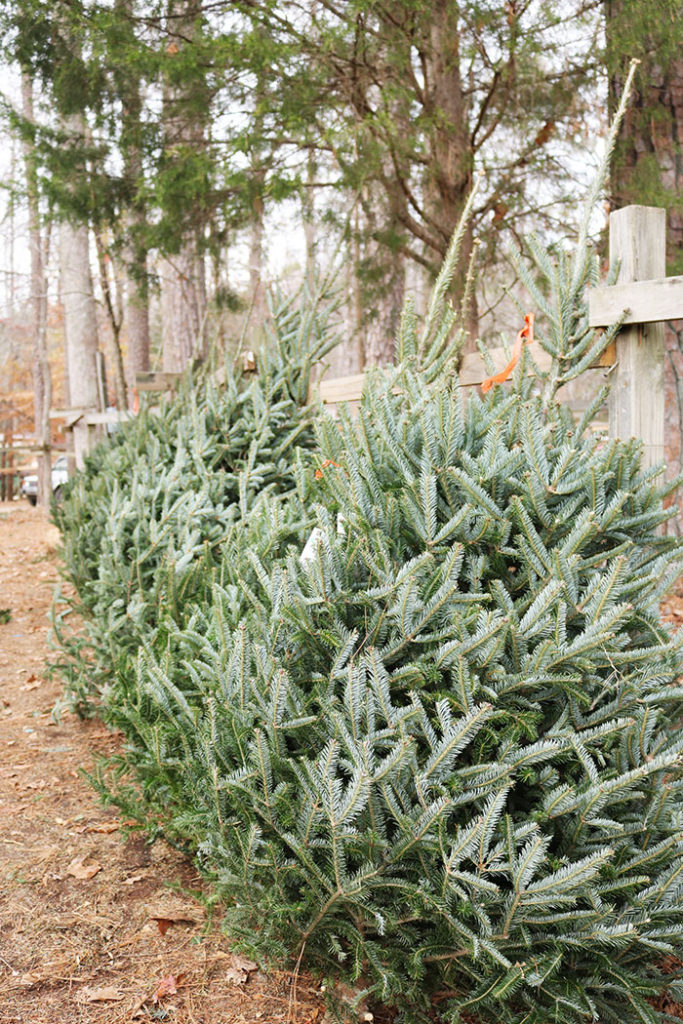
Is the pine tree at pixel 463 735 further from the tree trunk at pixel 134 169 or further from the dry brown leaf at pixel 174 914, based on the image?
the tree trunk at pixel 134 169

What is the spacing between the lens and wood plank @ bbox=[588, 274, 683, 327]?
2885 millimetres

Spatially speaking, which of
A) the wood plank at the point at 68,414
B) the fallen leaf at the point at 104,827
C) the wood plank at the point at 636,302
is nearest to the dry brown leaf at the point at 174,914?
the fallen leaf at the point at 104,827

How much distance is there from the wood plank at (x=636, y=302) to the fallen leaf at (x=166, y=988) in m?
2.47

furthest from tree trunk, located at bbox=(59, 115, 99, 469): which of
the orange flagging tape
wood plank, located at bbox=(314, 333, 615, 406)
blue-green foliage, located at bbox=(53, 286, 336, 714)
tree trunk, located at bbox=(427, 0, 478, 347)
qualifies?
the orange flagging tape

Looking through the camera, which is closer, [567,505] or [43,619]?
[567,505]

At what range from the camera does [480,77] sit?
23.9 ft

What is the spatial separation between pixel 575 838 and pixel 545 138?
6.57 meters

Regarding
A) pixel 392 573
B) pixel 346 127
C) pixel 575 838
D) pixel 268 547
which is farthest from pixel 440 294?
pixel 346 127

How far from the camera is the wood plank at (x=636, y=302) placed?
288 centimetres

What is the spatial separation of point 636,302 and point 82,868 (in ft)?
9.37

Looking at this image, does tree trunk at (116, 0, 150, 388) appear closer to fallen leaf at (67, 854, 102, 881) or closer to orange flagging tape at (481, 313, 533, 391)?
orange flagging tape at (481, 313, 533, 391)

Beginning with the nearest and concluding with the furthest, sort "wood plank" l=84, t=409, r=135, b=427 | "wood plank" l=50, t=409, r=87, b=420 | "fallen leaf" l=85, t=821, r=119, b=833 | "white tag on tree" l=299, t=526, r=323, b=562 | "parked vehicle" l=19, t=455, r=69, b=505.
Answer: "white tag on tree" l=299, t=526, r=323, b=562
"fallen leaf" l=85, t=821, r=119, b=833
"wood plank" l=84, t=409, r=135, b=427
"wood plank" l=50, t=409, r=87, b=420
"parked vehicle" l=19, t=455, r=69, b=505

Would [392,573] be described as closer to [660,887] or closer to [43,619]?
[660,887]

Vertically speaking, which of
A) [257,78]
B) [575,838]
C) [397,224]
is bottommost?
[575,838]
